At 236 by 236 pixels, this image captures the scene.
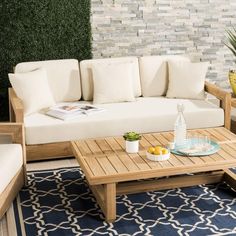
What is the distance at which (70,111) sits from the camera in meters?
4.59

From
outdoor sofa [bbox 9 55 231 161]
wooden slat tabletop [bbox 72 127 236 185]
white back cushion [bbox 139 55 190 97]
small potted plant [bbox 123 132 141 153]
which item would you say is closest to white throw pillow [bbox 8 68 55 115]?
outdoor sofa [bbox 9 55 231 161]

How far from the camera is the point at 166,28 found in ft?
20.0

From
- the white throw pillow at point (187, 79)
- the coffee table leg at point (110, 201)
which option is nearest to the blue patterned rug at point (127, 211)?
the coffee table leg at point (110, 201)

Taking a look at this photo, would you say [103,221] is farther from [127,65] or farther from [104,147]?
[127,65]

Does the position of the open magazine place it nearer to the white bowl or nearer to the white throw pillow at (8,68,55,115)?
the white throw pillow at (8,68,55,115)

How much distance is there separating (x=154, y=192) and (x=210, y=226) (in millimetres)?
654

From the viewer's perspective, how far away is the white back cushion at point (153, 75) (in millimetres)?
5246

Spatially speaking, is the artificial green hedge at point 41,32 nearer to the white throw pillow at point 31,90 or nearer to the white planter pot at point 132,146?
the white throw pillow at point 31,90

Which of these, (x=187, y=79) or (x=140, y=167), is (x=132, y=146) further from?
(x=187, y=79)

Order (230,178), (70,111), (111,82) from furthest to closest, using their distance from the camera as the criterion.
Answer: (111,82) < (70,111) < (230,178)

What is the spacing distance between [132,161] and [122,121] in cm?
106

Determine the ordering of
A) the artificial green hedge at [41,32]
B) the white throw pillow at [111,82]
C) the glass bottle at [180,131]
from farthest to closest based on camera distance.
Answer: the artificial green hedge at [41,32]
the white throw pillow at [111,82]
the glass bottle at [180,131]

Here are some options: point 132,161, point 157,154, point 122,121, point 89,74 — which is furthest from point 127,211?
point 89,74

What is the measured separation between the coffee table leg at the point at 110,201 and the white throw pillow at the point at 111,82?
174 centimetres
